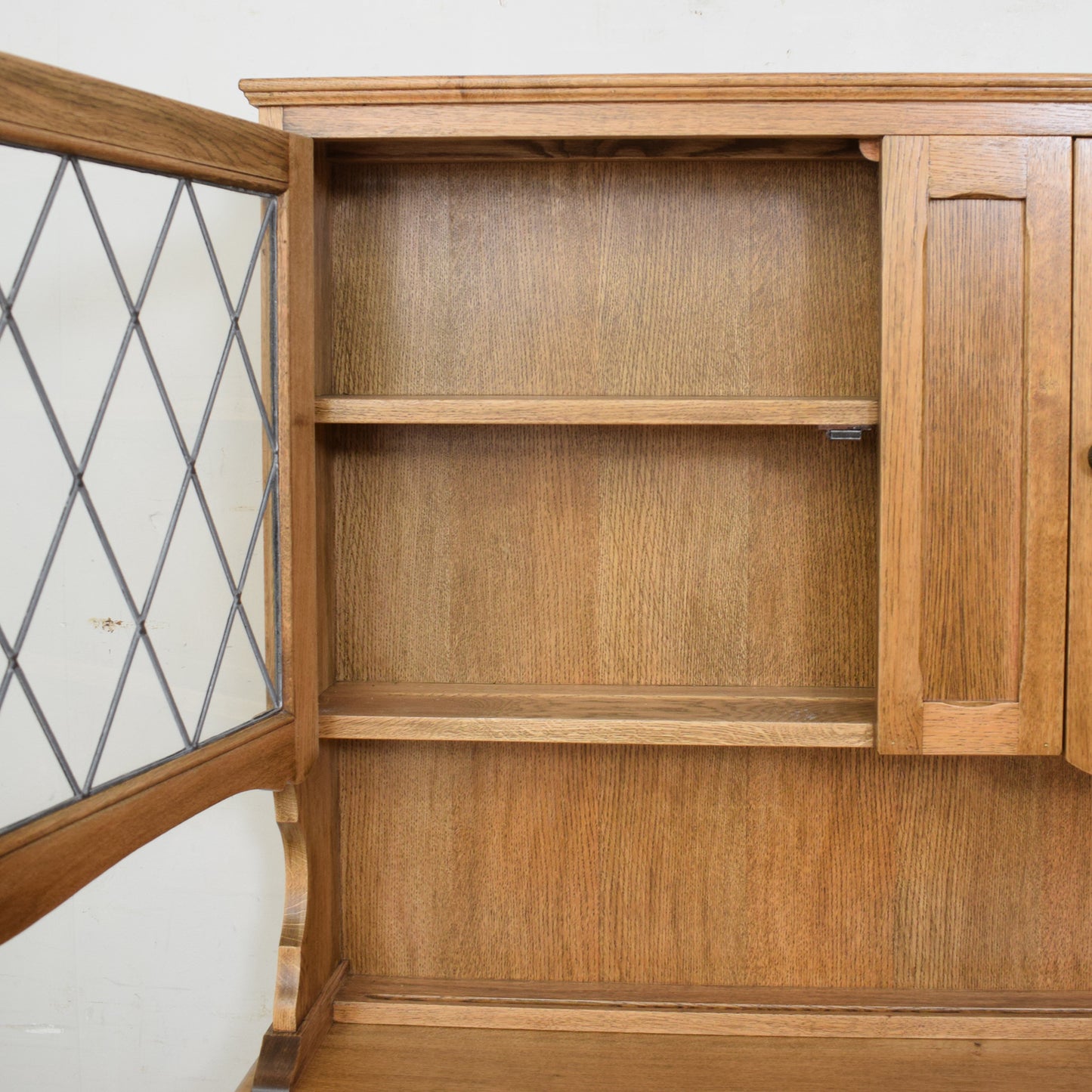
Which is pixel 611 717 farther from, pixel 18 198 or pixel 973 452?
pixel 18 198

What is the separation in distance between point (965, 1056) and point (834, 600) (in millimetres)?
620

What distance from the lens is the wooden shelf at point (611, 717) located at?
1268 mm

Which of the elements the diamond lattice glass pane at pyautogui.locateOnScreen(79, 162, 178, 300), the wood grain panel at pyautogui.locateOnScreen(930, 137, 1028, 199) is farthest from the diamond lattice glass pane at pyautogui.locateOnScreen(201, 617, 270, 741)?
the wood grain panel at pyautogui.locateOnScreen(930, 137, 1028, 199)

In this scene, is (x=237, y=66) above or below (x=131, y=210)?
above

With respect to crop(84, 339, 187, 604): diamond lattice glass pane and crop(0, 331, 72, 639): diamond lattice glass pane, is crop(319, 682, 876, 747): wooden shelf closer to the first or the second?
crop(84, 339, 187, 604): diamond lattice glass pane

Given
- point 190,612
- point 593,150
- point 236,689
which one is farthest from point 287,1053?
point 593,150

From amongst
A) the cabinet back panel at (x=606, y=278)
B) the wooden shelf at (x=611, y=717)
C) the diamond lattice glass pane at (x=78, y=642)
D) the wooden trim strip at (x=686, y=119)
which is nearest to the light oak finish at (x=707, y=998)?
the wooden shelf at (x=611, y=717)

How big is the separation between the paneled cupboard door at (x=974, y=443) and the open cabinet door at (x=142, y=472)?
0.69 m

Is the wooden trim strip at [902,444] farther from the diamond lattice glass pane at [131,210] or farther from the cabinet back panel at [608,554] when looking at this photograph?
the diamond lattice glass pane at [131,210]

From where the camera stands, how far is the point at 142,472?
3.32 feet

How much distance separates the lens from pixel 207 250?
1074 mm

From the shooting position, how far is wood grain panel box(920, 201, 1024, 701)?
1186 millimetres

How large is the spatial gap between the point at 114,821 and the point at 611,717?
594 millimetres

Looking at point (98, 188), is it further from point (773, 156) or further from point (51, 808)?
point (773, 156)
